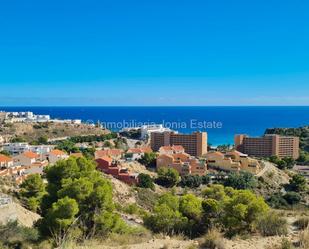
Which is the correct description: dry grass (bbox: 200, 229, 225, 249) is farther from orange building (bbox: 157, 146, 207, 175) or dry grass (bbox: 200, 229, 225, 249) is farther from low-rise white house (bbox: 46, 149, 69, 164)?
orange building (bbox: 157, 146, 207, 175)

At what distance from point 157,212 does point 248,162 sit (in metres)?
29.5

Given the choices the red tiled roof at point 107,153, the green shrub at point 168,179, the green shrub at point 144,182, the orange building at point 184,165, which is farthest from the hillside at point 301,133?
the green shrub at point 144,182

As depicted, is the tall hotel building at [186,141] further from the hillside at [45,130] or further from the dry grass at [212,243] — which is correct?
the dry grass at [212,243]

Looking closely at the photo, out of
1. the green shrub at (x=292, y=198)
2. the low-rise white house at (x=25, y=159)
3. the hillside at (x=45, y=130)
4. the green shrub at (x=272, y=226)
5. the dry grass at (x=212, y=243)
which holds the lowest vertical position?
the green shrub at (x=292, y=198)

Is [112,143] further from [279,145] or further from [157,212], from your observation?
[157,212]

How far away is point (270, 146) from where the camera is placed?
54.4m

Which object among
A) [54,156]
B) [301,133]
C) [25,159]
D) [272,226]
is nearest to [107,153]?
[54,156]

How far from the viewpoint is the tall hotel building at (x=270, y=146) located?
5409 centimetres

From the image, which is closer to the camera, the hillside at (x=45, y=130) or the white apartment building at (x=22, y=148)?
the white apartment building at (x=22, y=148)

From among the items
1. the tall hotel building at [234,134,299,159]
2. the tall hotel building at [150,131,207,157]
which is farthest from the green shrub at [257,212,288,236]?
the tall hotel building at [234,134,299,159]

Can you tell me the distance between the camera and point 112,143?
5606cm

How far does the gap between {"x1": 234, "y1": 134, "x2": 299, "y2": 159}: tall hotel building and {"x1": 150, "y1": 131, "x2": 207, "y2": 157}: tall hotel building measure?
7074mm

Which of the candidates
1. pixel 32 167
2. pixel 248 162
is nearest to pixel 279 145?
pixel 248 162

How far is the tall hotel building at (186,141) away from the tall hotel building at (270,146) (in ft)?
23.2
